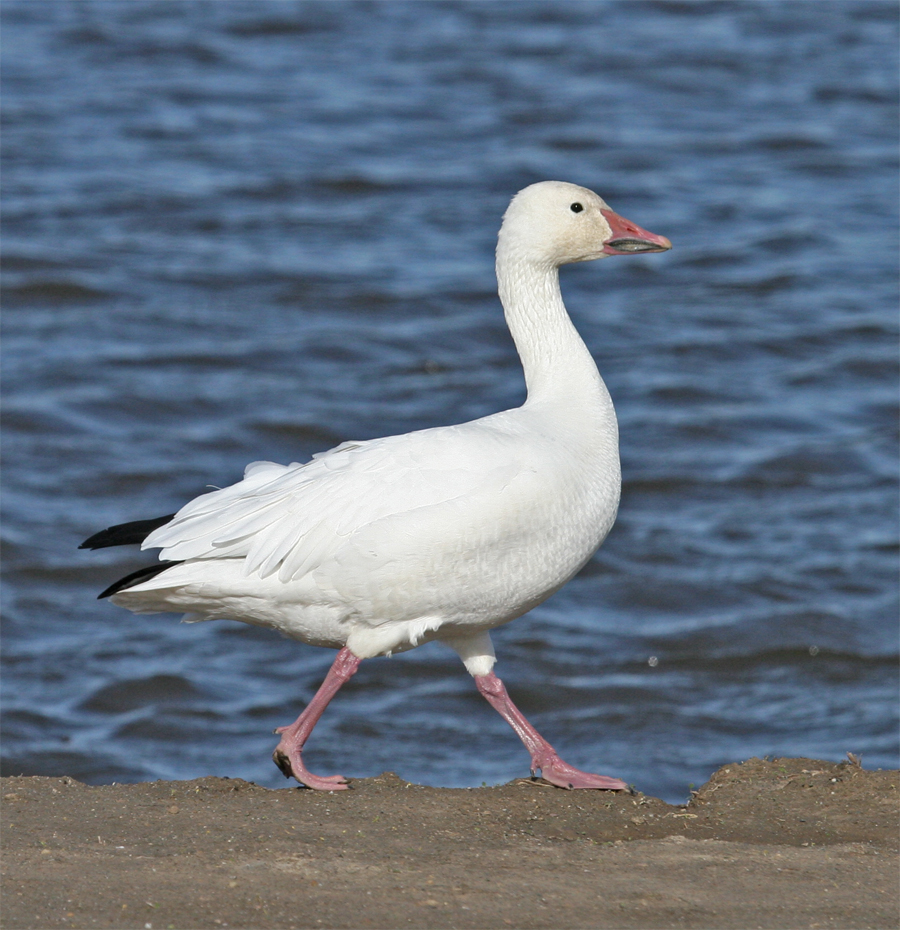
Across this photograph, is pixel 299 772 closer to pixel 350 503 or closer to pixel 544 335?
pixel 350 503

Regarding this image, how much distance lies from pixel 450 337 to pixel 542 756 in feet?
25.9

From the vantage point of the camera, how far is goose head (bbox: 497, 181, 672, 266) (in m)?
6.04

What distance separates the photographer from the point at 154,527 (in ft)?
18.2

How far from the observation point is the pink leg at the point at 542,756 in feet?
17.8

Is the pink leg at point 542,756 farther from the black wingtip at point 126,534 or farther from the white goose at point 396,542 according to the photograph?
the black wingtip at point 126,534

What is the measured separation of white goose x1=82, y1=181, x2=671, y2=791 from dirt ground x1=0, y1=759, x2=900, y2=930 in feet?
1.48

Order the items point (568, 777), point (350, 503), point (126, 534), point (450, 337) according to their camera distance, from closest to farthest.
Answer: point (350, 503), point (568, 777), point (126, 534), point (450, 337)

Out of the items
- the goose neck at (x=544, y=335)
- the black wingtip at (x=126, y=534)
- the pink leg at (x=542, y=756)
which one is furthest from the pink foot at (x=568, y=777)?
the black wingtip at (x=126, y=534)

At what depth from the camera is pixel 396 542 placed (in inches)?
202

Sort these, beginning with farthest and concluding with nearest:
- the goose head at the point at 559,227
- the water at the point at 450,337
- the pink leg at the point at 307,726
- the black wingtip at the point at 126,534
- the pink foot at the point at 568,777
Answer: the water at the point at 450,337 → the goose head at the point at 559,227 → the black wingtip at the point at 126,534 → the pink foot at the point at 568,777 → the pink leg at the point at 307,726

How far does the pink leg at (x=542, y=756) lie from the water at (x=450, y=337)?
1872 mm

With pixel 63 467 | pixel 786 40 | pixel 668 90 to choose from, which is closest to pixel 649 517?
pixel 63 467

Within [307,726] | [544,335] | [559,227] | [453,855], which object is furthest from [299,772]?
[559,227]

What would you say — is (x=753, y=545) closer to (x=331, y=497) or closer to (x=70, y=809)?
(x=331, y=497)
